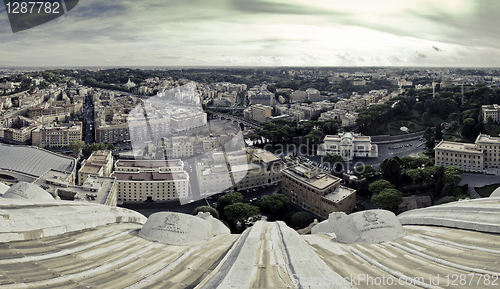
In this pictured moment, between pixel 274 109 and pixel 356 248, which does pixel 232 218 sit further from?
pixel 274 109

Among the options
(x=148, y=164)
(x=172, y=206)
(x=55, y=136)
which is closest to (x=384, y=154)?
(x=172, y=206)

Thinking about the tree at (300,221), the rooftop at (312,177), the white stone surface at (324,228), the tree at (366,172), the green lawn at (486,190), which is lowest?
the tree at (300,221)

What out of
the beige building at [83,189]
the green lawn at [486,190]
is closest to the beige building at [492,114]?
the green lawn at [486,190]

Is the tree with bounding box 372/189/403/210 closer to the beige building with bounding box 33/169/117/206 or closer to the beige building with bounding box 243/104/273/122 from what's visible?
the beige building with bounding box 33/169/117/206

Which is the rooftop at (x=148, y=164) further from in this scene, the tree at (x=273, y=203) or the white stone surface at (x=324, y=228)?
the white stone surface at (x=324, y=228)

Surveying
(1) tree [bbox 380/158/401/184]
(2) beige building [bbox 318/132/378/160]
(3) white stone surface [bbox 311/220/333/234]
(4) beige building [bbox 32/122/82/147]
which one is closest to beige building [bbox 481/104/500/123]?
(2) beige building [bbox 318/132/378/160]

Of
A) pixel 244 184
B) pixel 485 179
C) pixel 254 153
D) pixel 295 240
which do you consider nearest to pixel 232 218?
pixel 244 184
